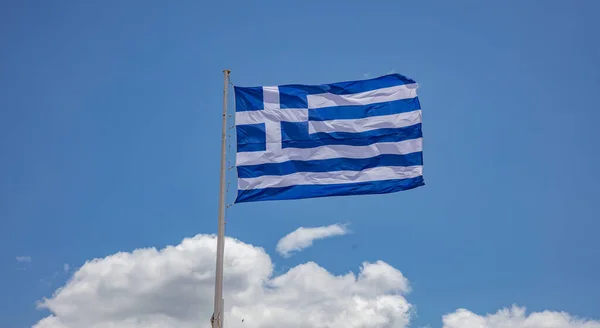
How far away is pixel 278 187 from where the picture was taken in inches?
1079

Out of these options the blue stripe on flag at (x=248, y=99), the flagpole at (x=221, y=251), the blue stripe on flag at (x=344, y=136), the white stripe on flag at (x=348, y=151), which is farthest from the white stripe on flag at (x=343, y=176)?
the blue stripe on flag at (x=248, y=99)

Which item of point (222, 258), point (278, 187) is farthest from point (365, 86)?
point (222, 258)

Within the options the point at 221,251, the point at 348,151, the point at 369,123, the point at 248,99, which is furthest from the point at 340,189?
the point at 221,251

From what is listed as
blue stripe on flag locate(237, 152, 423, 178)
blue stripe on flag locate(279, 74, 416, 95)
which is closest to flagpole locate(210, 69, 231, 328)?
blue stripe on flag locate(237, 152, 423, 178)

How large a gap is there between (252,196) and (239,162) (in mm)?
1325

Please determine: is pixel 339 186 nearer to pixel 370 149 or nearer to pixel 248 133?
pixel 370 149

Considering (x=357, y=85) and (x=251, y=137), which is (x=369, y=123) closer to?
(x=357, y=85)

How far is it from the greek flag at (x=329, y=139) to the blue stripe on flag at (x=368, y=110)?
0.04 meters

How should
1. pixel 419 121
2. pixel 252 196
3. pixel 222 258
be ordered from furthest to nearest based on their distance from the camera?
pixel 419 121
pixel 252 196
pixel 222 258

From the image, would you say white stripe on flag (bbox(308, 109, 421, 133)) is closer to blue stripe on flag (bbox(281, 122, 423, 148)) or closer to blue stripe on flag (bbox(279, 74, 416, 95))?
blue stripe on flag (bbox(281, 122, 423, 148))

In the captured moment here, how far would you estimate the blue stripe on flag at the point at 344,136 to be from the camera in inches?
1119

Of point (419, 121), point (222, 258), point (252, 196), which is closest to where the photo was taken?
point (222, 258)

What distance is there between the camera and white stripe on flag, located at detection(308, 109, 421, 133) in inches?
1134

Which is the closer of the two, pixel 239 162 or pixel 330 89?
pixel 239 162
